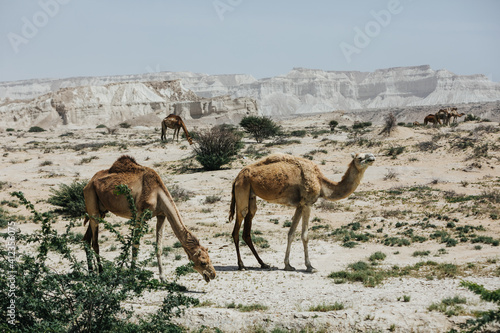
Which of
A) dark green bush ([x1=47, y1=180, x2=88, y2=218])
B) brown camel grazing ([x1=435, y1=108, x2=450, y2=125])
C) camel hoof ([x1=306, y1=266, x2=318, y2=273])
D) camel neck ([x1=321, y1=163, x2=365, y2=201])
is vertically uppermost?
brown camel grazing ([x1=435, y1=108, x2=450, y2=125])

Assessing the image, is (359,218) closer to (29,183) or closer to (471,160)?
(471,160)

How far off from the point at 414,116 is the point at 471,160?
112 meters

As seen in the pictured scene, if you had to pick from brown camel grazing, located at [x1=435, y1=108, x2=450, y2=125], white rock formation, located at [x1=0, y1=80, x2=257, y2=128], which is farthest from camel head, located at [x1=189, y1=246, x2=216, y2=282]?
white rock formation, located at [x1=0, y1=80, x2=257, y2=128]

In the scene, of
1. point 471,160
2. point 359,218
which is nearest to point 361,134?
point 471,160

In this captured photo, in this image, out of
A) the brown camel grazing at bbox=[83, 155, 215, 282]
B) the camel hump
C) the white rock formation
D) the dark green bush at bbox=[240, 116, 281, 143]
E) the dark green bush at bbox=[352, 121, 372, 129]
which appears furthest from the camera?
the white rock formation

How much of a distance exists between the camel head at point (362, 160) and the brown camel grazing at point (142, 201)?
372 cm

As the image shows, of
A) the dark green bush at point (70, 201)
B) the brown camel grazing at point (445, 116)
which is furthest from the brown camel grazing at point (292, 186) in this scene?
the brown camel grazing at point (445, 116)

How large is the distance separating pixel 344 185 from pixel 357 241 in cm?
300

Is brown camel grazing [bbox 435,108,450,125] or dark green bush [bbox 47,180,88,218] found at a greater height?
brown camel grazing [bbox 435,108,450,125]

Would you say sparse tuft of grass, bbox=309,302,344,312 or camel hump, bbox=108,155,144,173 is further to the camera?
camel hump, bbox=108,155,144,173

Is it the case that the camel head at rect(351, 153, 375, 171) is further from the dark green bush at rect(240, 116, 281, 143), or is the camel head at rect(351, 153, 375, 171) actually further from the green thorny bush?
the dark green bush at rect(240, 116, 281, 143)

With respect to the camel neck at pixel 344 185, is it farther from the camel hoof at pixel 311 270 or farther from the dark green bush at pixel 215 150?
the dark green bush at pixel 215 150

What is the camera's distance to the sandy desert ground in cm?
668

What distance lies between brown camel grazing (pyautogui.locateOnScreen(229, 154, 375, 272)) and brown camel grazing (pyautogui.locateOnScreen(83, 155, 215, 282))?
1815 mm
